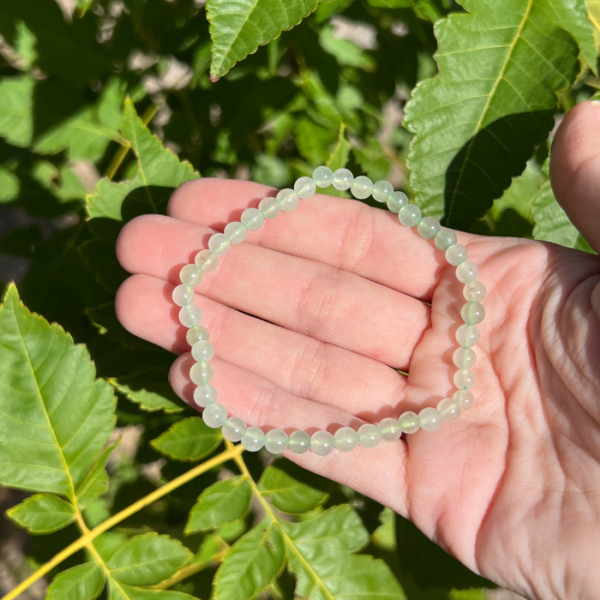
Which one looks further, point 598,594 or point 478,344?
point 478,344

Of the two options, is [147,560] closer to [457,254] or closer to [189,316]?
[189,316]

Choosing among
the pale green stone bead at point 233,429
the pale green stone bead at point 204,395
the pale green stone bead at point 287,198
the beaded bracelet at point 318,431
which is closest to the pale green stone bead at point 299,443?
the beaded bracelet at point 318,431

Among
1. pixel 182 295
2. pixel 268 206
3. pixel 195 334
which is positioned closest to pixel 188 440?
pixel 195 334

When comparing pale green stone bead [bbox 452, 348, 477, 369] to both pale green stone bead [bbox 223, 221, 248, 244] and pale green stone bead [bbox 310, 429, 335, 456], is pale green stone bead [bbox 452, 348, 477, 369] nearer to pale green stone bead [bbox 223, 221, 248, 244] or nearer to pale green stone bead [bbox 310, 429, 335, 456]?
pale green stone bead [bbox 310, 429, 335, 456]

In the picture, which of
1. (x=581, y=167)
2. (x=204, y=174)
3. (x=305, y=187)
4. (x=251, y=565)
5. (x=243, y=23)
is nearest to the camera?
(x=243, y=23)

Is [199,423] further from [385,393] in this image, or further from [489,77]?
[489,77]

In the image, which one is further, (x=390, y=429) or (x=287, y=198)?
(x=287, y=198)

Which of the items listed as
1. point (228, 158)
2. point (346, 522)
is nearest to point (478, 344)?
point (346, 522)
